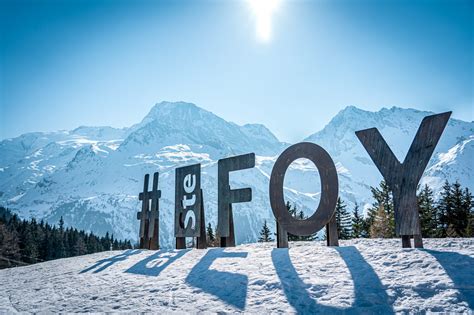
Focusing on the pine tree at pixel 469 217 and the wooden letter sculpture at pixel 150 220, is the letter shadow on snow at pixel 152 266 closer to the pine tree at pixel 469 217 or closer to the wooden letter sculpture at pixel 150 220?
the wooden letter sculpture at pixel 150 220

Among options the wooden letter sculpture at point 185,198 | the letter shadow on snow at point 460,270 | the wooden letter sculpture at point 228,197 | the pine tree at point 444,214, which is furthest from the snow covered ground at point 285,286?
the pine tree at point 444,214

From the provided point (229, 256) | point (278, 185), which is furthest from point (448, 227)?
point (229, 256)

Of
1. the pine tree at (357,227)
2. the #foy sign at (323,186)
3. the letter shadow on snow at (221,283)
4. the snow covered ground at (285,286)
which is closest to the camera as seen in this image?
the snow covered ground at (285,286)

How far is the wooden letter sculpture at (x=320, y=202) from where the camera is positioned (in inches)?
348

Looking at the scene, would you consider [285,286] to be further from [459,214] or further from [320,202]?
[459,214]

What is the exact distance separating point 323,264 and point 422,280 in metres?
1.91

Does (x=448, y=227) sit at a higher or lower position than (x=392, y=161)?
lower

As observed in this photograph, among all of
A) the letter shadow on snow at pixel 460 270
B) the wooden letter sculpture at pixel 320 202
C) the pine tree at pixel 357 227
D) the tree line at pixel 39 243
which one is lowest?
the tree line at pixel 39 243

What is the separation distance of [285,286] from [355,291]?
1157mm

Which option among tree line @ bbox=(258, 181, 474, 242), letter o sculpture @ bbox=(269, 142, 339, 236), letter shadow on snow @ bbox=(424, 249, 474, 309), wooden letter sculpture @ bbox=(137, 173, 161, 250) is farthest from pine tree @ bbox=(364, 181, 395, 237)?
letter shadow on snow @ bbox=(424, 249, 474, 309)

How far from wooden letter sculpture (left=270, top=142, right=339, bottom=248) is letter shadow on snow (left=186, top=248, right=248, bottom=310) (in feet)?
Result: 5.74

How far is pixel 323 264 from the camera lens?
6.58 metres

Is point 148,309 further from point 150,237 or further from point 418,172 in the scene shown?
point 150,237

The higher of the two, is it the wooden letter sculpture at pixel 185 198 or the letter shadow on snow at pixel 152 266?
the wooden letter sculpture at pixel 185 198
